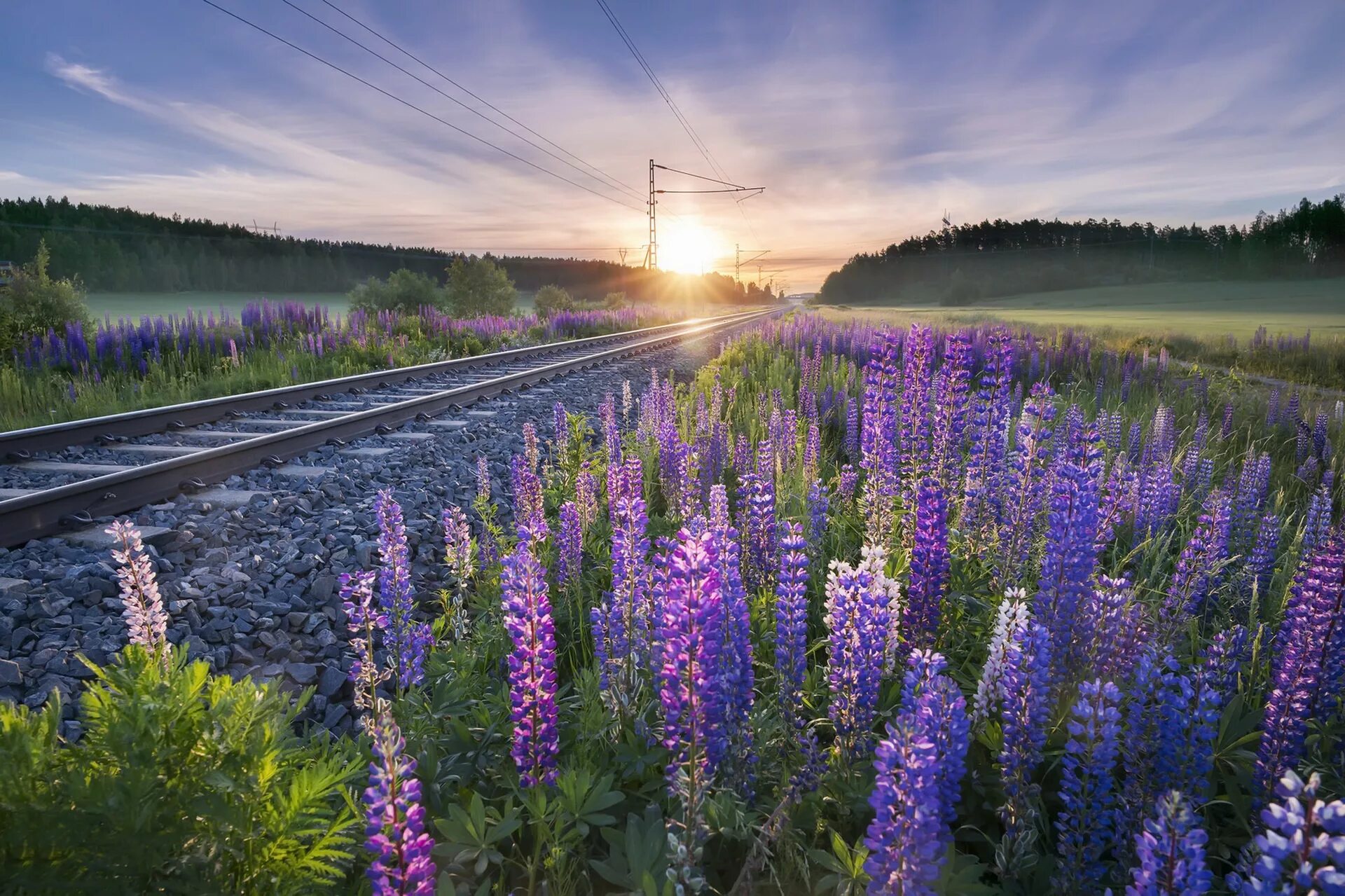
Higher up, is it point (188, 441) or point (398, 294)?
point (398, 294)

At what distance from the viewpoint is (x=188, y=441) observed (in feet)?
23.0

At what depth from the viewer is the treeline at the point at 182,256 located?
5656cm

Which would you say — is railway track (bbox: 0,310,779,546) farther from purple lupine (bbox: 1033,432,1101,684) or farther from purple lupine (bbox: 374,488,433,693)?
purple lupine (bbox: 1033,432,1101,684)

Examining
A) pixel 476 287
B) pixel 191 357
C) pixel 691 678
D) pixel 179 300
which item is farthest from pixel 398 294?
pixel 179 300

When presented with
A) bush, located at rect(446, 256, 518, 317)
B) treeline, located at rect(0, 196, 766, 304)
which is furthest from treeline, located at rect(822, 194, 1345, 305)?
bush, located at rect(446, 256, 518, 317)

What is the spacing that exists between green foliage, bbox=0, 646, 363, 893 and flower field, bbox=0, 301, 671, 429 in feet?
29.0

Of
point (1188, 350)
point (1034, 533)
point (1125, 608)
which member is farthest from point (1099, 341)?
point (1125, 608)

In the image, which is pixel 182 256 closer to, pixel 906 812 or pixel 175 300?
pixel 175 300

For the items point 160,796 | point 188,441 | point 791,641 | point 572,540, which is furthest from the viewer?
point 188,441

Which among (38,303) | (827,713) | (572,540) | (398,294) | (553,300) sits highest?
(398,294)

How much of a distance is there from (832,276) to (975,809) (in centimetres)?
15611

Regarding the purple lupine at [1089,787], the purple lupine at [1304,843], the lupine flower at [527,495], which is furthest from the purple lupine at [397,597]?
the purple lupine at [1304,843]

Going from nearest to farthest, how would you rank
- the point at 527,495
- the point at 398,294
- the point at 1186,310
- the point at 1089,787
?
the point at 1089,787 → the point at 527,495 → the point at 398,294 → the point at 1186,310

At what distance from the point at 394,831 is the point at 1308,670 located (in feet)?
8.63
